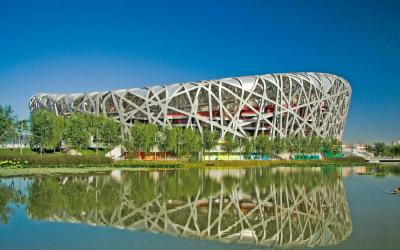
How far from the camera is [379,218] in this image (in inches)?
646

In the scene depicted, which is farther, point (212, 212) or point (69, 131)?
point (69, 131)

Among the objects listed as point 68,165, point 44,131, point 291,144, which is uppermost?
point 44,131

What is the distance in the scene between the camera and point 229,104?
92.9 meters

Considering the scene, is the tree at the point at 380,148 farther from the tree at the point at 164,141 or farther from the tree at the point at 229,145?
the tree at the point at 164,141

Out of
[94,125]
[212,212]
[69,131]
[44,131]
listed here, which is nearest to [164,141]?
[94,125]

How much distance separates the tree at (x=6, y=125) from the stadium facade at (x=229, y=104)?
107 feet

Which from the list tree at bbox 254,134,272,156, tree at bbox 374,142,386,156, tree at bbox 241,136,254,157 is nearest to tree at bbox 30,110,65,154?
tree at bbox 241,136,254,157

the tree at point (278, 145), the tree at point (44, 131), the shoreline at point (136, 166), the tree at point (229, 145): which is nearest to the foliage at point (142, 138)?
the shoreline at point (136, 166)

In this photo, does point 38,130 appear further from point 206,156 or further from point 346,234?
point 346,234

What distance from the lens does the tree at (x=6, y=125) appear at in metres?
57.4

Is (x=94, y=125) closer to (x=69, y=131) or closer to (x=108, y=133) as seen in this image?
(x=108, y=133)

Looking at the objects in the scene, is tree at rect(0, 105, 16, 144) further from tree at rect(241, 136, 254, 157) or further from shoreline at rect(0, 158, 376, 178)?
tree at rect(241, 136, 254, 157)

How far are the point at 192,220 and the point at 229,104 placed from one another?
78.0m

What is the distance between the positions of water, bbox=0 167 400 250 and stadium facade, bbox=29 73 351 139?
65420 mm
